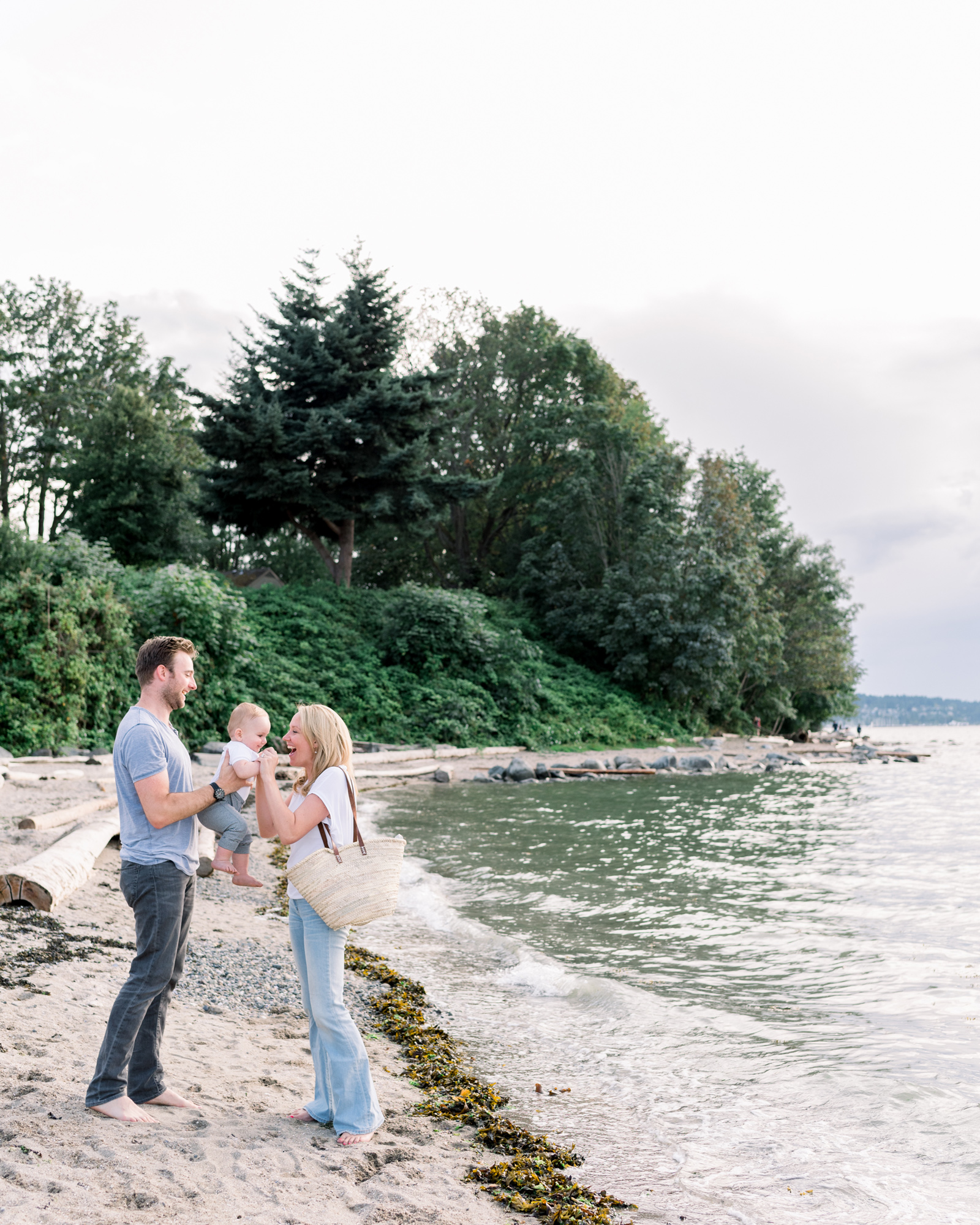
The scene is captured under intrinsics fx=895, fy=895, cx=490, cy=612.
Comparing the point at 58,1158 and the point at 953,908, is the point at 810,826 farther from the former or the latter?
the point at 58,1158

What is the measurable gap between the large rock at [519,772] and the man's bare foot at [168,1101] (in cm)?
1772

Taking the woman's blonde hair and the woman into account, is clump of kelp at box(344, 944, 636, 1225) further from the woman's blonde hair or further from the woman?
the woman's blonde hair

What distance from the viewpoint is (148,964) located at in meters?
3.72

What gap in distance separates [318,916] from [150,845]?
768mm

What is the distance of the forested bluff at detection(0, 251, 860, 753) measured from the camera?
20219 mm

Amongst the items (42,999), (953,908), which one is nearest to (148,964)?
(42,999)

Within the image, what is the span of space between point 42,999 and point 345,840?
251 cm

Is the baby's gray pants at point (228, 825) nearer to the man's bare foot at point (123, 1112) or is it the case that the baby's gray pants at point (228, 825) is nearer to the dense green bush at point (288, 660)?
the man's bare foot at point (123, 1112)

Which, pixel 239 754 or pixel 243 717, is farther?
pixel 243 717

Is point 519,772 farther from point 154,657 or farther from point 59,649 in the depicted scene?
point 154,657

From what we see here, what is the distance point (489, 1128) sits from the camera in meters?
4.26

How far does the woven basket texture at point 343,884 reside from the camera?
3742mm

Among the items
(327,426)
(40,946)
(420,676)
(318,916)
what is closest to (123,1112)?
(318,916)

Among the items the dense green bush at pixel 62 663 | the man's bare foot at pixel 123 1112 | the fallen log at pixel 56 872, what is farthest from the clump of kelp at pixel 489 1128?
the dense green bush at pixel 62 663
